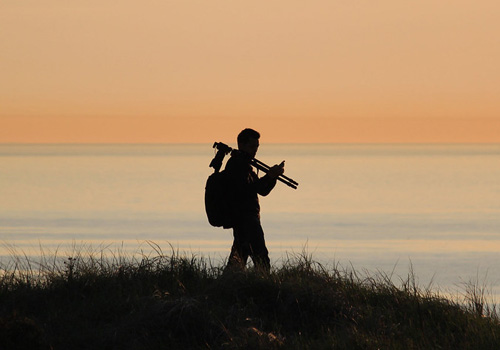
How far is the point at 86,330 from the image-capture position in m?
8.47

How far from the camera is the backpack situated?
409 inches

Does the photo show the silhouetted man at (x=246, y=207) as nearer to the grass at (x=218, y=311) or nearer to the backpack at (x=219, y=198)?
the backpack at (x=219, y=198)

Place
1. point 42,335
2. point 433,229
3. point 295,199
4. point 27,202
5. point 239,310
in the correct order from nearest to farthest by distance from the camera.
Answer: point 42,335 → point 239,310 → point 433,229 → point 27,202 → point 295,199

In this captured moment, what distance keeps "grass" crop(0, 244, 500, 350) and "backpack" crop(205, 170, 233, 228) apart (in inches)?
24.0

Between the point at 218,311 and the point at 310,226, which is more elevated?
the point at 310,226

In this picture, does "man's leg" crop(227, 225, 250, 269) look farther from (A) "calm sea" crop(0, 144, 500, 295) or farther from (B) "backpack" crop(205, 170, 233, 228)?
(A) "calm sea" crop(0, 144, 500, 295)

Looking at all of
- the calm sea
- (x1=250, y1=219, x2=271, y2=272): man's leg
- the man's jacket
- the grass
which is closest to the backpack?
the man's jacket

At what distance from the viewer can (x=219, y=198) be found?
1041 centimetres

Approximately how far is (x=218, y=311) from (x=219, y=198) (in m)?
1.99

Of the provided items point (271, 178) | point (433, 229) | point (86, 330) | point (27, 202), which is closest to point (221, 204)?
point (271, 178)

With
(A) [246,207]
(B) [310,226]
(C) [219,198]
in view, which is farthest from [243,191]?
(B) [310,226]

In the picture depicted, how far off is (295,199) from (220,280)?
57011mm

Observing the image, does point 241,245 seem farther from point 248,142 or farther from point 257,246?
point 248,142

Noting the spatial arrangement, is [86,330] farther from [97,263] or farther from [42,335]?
[97,263]
